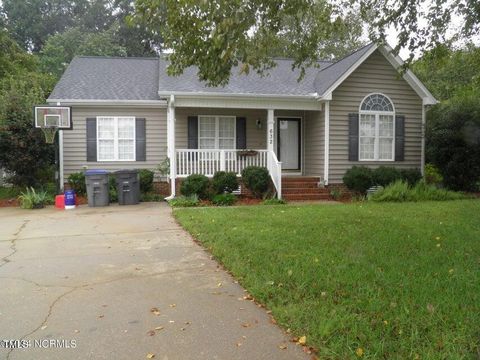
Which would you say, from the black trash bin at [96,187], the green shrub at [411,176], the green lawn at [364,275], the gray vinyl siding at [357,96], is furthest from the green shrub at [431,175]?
the black trash bin at [96,187]

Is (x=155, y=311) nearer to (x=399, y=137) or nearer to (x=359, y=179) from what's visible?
(x=359, y=179)

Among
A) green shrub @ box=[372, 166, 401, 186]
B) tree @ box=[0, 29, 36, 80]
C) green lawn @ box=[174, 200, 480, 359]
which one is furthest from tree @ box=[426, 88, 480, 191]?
tree @ box=[0, 29, 36, 80]

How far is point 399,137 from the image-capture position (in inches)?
565

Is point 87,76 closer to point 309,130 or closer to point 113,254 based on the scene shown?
point 309,130

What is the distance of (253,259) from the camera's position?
5.45m

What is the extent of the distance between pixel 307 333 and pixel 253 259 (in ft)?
7.08

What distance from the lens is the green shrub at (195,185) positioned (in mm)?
12492

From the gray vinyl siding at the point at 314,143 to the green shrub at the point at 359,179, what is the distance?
1.09 m

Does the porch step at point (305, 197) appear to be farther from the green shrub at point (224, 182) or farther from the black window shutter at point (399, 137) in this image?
the black window shutter at point (399, 137)

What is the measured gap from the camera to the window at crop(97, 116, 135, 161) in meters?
14.0

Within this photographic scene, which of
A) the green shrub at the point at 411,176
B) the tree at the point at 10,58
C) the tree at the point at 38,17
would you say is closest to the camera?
the green shrub at the point at 411,176

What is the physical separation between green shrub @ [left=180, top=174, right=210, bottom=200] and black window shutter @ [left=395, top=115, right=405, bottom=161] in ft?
22.2

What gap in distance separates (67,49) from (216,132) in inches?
910

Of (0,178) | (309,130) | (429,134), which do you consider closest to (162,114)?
(309,130)
